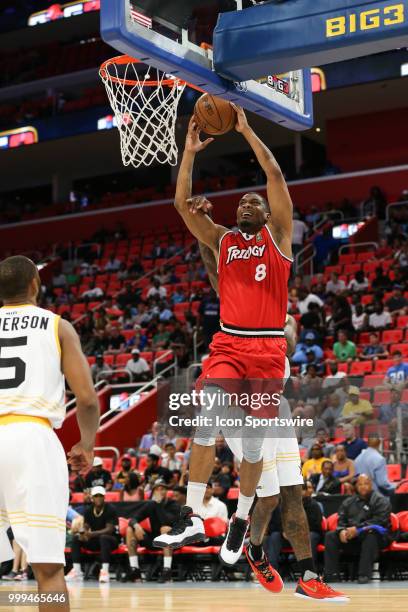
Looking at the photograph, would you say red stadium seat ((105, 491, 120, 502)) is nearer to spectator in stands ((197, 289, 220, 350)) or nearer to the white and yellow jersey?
spectator in stands ((197, 289, 220, 350))

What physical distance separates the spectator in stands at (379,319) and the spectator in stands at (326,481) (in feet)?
19.7

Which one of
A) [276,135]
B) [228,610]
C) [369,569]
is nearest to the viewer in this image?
[228,610]

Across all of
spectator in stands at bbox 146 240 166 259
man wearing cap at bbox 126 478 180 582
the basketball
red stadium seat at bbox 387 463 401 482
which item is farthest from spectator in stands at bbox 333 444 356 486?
spectator in stands at bbox 146 240 166 259

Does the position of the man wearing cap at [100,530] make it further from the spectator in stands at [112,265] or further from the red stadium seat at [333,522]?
the spectator in stands at [112,265]

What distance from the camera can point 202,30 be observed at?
24.0 feet

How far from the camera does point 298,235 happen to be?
23.4 metres

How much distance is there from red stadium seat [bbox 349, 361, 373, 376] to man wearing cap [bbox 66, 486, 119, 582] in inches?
188

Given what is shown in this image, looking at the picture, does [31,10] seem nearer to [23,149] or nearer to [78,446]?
[23,149]

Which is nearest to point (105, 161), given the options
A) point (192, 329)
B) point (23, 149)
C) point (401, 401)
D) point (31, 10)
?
point (23, 149)

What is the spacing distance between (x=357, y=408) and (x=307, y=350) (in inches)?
177

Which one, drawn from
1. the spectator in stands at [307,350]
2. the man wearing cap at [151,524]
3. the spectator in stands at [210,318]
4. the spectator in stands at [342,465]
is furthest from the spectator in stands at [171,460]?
the spectator in stands at [210,318]

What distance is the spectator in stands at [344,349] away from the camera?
58.6 feet

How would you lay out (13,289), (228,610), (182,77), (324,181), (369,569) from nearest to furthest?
(13,289) < (182,77) < (228,610) < (369,569) < (324,181)

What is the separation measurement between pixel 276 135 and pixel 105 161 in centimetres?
624
